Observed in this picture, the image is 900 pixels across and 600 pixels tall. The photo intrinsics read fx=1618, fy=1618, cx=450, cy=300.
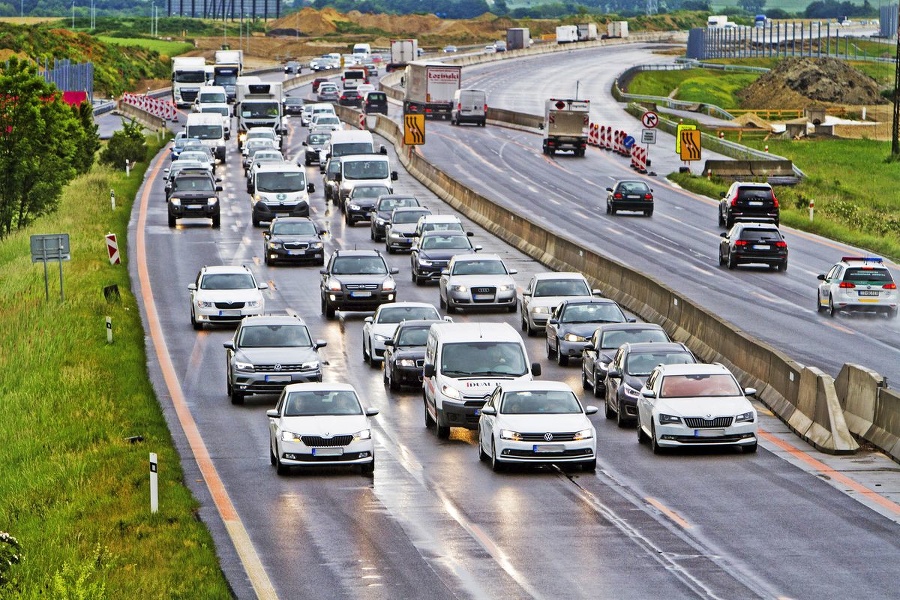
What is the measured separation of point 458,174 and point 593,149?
772 inches

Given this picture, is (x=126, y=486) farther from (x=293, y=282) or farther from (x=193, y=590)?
(x=293, y=282)

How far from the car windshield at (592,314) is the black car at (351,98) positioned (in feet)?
313

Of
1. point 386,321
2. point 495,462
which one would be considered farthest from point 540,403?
point 386,321

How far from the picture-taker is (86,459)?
80.6 ft

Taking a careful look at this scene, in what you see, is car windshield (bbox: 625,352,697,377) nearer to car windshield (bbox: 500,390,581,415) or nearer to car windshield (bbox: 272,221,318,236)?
car windshield (bbox: 500,390,581,415)

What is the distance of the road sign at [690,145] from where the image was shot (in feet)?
264

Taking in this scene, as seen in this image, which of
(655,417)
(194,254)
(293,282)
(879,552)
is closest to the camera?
(879,552)

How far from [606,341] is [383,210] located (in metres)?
27.5

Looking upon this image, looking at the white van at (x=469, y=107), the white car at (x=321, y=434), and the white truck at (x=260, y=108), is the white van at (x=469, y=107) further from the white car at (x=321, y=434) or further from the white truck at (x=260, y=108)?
the white car at (x=321, y=434)

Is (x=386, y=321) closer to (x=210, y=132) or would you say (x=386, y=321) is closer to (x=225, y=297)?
(x=225, y=297)

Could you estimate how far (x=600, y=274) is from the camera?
43.9 meters

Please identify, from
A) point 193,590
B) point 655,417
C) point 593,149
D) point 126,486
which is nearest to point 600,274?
point 655,417

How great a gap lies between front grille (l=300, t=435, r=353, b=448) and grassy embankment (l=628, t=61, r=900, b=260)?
34439 mm


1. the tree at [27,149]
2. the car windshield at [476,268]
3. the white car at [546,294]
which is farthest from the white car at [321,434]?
the tree at [27,149]
